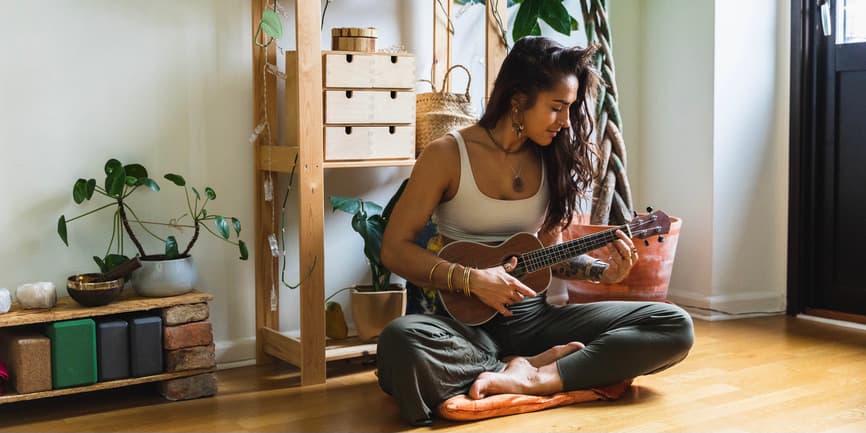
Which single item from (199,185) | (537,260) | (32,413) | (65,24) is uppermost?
(65,24)

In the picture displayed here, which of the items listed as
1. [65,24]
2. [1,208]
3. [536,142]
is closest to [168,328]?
[1,208]

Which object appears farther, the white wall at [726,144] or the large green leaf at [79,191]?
the white wall at [726,144]

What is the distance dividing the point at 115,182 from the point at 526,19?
143cm

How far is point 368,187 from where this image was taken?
311cm

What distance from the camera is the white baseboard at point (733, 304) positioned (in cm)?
358

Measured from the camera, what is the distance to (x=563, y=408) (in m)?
2.37

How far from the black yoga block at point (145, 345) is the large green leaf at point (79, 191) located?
353mm

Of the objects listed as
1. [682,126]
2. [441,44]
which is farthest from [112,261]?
[682,126]

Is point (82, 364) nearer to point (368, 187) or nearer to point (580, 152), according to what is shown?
point (368, 187)


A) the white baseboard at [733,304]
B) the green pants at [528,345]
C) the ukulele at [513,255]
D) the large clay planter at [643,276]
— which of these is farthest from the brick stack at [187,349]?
the white baseboard at [733,304]

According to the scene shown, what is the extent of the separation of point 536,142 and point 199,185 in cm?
99

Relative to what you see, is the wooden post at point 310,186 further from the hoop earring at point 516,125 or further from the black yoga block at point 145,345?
the hoop earring at point 516,125

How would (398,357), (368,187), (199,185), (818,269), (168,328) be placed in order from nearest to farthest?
(398,357)
(168,328)
(199,185)
(368,187)
(818,269)

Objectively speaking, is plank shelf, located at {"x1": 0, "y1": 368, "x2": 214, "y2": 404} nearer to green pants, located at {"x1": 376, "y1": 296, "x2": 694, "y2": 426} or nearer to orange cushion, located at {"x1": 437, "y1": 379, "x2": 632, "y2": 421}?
green pants, located at {"x1": 376, "y1": 296, "x2": 694, "y2": 426}
